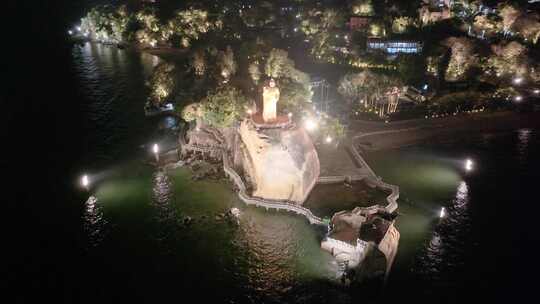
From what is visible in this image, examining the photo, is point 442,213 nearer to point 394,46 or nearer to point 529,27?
point 394,46

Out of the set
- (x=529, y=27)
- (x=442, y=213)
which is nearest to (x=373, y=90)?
(x=442, y=213)

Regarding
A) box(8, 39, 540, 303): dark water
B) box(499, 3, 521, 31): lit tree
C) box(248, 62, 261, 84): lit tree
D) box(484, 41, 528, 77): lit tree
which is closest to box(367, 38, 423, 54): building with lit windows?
box(484, 41, 528, 77): lit tree

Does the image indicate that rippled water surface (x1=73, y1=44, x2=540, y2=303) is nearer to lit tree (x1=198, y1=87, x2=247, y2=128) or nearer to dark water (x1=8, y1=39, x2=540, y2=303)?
dark water (x1=8, y1=39, x2=540, y2=303)

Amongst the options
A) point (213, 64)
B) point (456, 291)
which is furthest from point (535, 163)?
point (213, 64)

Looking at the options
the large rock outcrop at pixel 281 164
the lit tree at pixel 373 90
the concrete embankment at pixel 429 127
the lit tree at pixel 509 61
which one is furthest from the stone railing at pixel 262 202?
the lit tree at pixel 509 61

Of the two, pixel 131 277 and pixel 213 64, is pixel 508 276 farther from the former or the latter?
pixel 213 64

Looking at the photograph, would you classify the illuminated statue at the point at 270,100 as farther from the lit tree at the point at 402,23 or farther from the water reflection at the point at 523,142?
the lit tree at the point at 402,23

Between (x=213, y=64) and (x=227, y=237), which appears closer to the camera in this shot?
(x=227, y=237)
